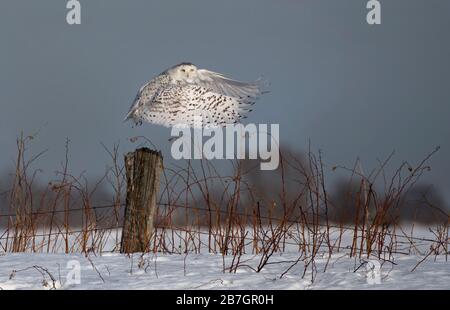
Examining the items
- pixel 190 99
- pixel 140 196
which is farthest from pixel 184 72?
pixel 140 196

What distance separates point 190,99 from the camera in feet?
16.8

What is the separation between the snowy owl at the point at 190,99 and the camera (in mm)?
5043

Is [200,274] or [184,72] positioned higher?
[184,72]

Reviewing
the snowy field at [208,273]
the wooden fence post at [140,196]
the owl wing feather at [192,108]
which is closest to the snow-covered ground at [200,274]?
the snowy field at [208,273]

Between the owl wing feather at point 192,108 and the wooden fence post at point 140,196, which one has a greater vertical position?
the owl wing feather at point 192,108

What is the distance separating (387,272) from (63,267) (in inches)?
75.7

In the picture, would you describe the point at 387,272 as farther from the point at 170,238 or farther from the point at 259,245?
the point at 170,238

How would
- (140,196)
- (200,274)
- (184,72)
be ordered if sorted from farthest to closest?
(184,72) → (140,196) → (200,274)

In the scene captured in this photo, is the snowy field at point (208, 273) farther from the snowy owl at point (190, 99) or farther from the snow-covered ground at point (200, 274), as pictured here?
the snowy owl at point (190, 99)

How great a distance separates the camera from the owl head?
197 inches

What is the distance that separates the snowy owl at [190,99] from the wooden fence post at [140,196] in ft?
2.78

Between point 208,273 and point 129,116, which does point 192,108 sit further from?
point 208,273

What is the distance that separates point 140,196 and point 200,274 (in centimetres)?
119
